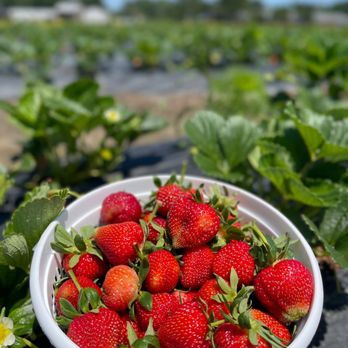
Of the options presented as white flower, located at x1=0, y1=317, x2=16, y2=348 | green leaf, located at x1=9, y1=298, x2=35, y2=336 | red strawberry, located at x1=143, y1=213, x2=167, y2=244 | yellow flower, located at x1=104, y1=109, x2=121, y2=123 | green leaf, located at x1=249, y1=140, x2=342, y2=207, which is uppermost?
green leaf, located at x1=249, y1=140, x2=342, y2=207

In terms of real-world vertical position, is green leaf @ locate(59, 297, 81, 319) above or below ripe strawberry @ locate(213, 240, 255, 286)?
below

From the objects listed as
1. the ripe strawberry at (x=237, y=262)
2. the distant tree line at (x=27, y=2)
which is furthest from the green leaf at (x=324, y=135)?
the distant tree line at (x=27, y=2)

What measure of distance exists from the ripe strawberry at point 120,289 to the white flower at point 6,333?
20cm

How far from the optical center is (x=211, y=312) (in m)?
0.76

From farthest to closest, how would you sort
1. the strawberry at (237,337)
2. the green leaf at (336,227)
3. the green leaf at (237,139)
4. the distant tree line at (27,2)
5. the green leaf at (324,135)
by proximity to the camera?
the distant tree line at (27,2) < the green leaf at (237,139) < the green leaf at (324,135) < the green leaf at (336,227) < the strawberry at (237,337)

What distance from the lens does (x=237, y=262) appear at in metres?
0.86

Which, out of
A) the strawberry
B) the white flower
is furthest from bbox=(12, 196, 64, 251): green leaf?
the strawberry

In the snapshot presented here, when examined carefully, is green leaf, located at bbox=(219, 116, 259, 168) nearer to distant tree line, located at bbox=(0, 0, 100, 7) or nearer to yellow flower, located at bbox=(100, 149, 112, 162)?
yellow flower, located at bbox=(100, 149, 112, 162)

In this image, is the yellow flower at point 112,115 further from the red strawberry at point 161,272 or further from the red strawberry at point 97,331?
the red strawberry at point 97,331

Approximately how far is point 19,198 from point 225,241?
4.17ft

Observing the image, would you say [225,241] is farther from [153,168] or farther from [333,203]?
[153,168]

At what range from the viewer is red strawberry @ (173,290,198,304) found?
2.85 ft

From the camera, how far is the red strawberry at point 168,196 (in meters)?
1.01

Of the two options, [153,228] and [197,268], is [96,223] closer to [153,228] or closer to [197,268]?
[153,228]
